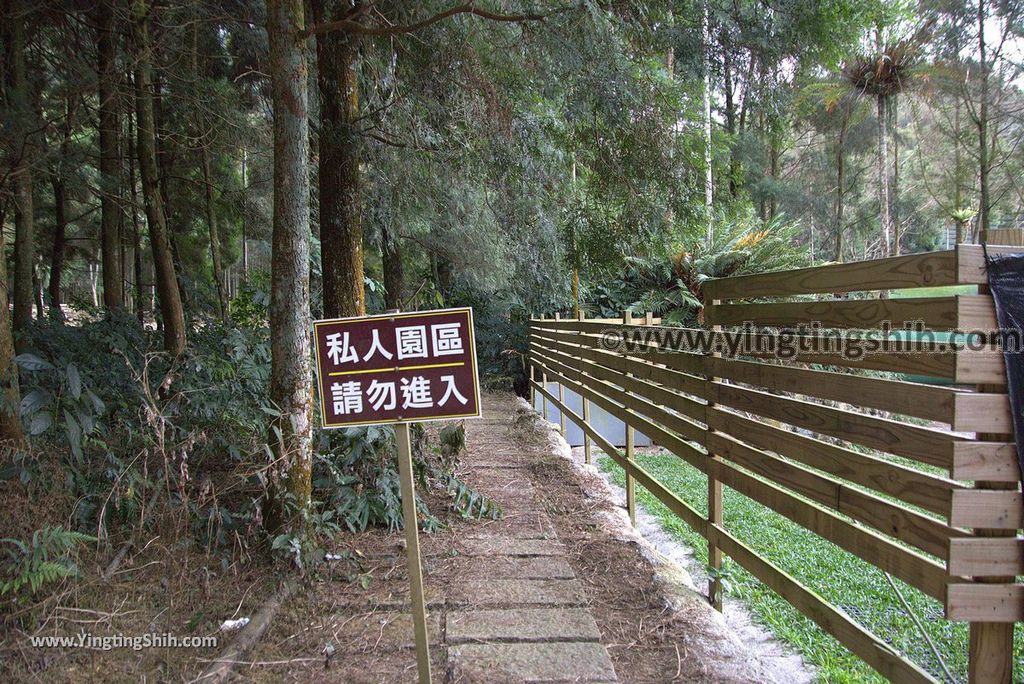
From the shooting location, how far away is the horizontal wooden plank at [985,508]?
5.80 feet

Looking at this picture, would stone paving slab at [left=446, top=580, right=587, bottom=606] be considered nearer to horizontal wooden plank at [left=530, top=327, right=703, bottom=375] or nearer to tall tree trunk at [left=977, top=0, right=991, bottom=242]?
horizontal wooden plank at [left=530, top=327, right=703, bottom=375]

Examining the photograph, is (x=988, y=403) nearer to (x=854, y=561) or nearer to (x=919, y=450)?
(x=919, y=450)

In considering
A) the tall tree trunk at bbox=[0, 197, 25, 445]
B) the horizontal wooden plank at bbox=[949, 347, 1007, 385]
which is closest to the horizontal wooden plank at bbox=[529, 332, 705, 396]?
the horizontal wooden plank at bbox=[949, 347, 1007, 385]

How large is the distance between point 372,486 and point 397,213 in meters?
4.74

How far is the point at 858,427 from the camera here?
223 centimetres

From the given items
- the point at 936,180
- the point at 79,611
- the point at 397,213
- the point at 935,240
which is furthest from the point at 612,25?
the point at 935,240

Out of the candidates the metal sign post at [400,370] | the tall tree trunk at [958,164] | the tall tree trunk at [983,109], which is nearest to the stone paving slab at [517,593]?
the metal sign post at [400,370]

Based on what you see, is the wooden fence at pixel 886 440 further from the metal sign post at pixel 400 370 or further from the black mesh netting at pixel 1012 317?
the metal sign post at pixel 400 370

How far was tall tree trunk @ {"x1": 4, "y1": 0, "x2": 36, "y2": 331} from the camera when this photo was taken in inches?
223

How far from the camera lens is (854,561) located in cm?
470

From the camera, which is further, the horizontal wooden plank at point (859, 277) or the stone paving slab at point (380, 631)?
the stone paving slab at point (380, 631)

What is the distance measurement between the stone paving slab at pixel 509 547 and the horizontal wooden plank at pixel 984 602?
2685mm

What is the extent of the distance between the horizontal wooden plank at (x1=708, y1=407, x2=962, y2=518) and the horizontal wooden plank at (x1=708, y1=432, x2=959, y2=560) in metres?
0.04

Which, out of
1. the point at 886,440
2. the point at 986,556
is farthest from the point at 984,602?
the point at 886,440
